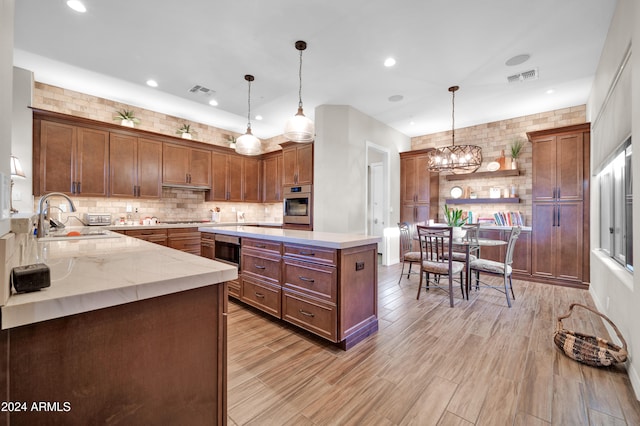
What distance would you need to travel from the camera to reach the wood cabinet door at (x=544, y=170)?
4.26 metres

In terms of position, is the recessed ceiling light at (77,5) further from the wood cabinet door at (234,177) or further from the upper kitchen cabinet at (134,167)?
the wood cabinet door at (234,177)

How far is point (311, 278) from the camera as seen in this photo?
2.30 m

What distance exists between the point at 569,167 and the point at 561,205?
608 mm

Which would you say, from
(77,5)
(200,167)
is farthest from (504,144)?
(77,5)

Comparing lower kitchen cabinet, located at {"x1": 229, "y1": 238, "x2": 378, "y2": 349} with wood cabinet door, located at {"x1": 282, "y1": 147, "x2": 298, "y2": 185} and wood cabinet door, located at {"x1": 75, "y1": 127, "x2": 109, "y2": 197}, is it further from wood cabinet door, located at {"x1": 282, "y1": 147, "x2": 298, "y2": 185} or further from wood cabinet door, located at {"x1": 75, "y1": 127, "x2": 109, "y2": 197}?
wood cabinet door, located at {"x1": 75, "y1": 127, "x2": 109, "y2": 197}

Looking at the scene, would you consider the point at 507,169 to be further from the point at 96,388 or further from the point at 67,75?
the point at 67,75

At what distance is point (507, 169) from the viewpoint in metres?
4.96

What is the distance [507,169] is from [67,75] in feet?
24.2

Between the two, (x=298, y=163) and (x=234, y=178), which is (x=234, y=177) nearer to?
(x=234, y=178)

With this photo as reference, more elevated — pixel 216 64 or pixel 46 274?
pixel 216 64

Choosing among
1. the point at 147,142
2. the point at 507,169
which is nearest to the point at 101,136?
the point at 147,142

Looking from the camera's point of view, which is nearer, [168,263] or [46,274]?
[46,274]

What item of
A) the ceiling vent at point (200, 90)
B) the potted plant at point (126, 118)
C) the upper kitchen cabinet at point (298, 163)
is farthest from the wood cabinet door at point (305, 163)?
the potted plant at point (126, 118)

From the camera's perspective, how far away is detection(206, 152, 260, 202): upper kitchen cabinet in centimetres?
557
